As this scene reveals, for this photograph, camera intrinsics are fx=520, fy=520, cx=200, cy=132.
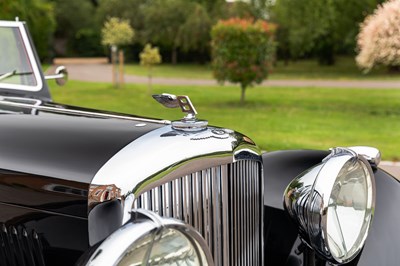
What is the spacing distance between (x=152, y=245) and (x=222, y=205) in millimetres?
564

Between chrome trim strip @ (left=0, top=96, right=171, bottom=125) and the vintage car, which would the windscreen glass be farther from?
the vintage car

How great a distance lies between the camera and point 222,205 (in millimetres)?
1987

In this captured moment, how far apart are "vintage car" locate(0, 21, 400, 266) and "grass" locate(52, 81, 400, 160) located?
5336 mm

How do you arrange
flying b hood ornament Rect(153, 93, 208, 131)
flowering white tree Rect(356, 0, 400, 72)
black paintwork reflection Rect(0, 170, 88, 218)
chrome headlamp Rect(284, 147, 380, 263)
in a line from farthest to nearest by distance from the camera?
flowering white tree Rect(356, 0, 400, 72) < chrome headlamp Rect(284, 147, 380, 263) < flying b hood ornament Rect(153, 93, 208, 131) < black paintwork reflection Rect(0, 170, 88, 218)

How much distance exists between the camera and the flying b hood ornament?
1995 millimetres

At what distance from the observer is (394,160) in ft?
23.3

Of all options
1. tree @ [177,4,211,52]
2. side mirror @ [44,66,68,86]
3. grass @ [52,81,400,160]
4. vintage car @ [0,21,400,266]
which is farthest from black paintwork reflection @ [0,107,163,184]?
tree @ [177,4,211,52]

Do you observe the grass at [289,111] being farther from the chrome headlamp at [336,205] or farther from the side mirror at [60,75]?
the chrome headlamp at [336,205]

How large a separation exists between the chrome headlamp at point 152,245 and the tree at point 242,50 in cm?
1193

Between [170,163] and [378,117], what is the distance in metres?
10.4

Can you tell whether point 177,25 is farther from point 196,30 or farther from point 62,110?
point 62,110

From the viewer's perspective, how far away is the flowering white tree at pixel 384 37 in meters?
10.7

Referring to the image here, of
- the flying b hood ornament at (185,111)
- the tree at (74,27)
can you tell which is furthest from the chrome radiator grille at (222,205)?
the tree at (74,27)

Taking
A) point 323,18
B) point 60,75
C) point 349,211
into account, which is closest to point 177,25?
point 323,18
